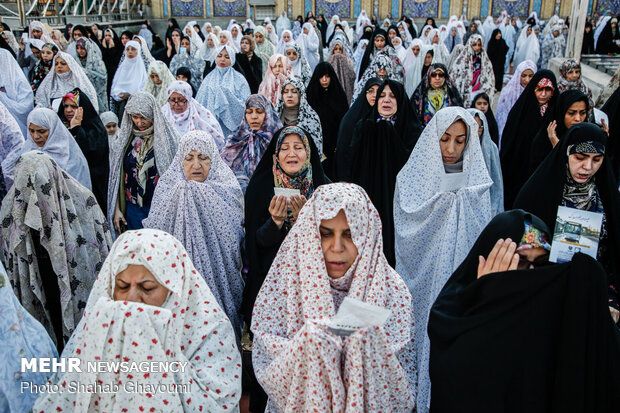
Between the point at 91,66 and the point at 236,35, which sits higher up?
the point at 236,35

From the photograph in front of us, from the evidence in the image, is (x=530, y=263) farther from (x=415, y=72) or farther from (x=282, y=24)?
(x=282, y=24)

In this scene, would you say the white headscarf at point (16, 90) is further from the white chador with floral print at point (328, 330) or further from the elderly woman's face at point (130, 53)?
the white chador with floral print at point (328, 330)

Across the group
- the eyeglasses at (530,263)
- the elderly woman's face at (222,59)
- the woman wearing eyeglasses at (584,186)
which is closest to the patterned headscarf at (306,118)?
the elderly woman's face at (222,59)

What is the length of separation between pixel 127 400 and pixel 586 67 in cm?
1065

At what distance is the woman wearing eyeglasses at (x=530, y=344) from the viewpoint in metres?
1.76

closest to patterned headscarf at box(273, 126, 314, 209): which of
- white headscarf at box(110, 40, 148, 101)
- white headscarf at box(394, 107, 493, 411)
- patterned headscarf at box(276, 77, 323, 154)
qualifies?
white headscarf at box(394, 107, 493, 411)

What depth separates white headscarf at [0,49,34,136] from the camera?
6393 mm

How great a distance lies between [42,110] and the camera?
4262 mm

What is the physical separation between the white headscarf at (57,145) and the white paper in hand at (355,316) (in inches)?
128

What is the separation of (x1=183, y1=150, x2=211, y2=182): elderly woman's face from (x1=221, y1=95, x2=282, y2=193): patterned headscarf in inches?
37.5

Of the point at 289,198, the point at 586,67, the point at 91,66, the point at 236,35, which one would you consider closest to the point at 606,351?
the point at 289,198

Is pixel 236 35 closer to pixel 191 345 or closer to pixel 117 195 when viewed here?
pixel 117 195

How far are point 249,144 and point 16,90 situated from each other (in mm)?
3739

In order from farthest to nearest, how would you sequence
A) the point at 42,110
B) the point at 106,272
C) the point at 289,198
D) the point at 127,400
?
the point at 42,110 < the point at 289,198 < the point at 106,272 < the point at 127,400
